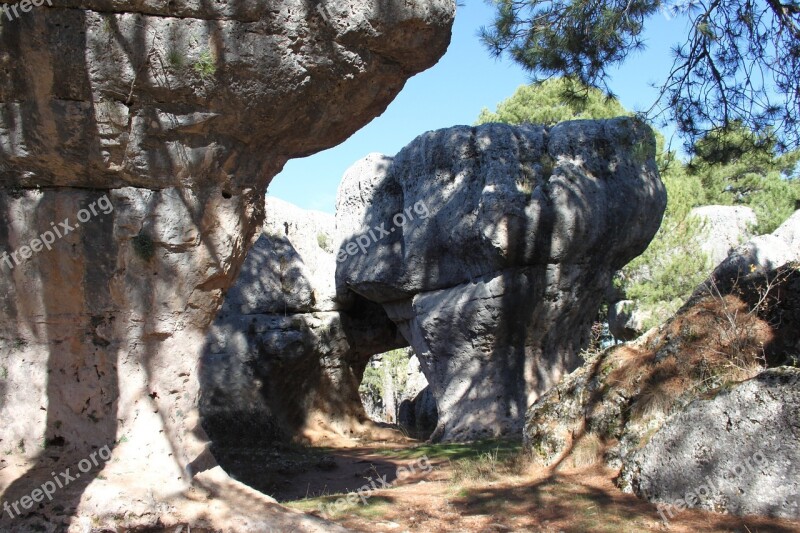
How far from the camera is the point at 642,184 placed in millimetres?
13750

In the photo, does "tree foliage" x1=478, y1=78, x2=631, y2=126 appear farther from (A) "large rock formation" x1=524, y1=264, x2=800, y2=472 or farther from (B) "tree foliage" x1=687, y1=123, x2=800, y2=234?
(A) "large rock formation" x1=524, y1=264, x2=800, y2=472

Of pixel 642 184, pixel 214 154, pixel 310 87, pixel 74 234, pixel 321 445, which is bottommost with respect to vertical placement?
pixel 321 445

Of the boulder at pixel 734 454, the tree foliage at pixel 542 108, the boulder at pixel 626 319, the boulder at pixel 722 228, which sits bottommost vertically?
the boulder at pixel 734 454

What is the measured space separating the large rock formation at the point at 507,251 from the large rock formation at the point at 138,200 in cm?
777

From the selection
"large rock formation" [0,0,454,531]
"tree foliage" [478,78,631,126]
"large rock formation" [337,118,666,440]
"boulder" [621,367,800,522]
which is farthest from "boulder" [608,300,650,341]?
"large rock formation" [0,0,454,531]

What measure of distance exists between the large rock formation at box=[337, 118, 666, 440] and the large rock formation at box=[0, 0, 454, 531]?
7.77m

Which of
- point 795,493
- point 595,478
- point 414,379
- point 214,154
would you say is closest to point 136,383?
point 214,154

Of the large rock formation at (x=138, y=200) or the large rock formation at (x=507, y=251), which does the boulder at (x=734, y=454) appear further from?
the large rock formation at (x=507, y=251)

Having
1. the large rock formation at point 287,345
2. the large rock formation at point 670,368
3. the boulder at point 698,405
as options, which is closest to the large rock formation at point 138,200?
the boulder at point 698,405

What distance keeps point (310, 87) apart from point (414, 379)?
22666 millimetres

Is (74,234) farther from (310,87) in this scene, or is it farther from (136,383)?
(310,87)

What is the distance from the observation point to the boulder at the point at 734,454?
16.9 feet

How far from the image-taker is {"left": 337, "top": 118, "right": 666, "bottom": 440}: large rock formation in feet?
42.7

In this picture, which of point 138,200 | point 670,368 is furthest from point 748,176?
point 138,200
